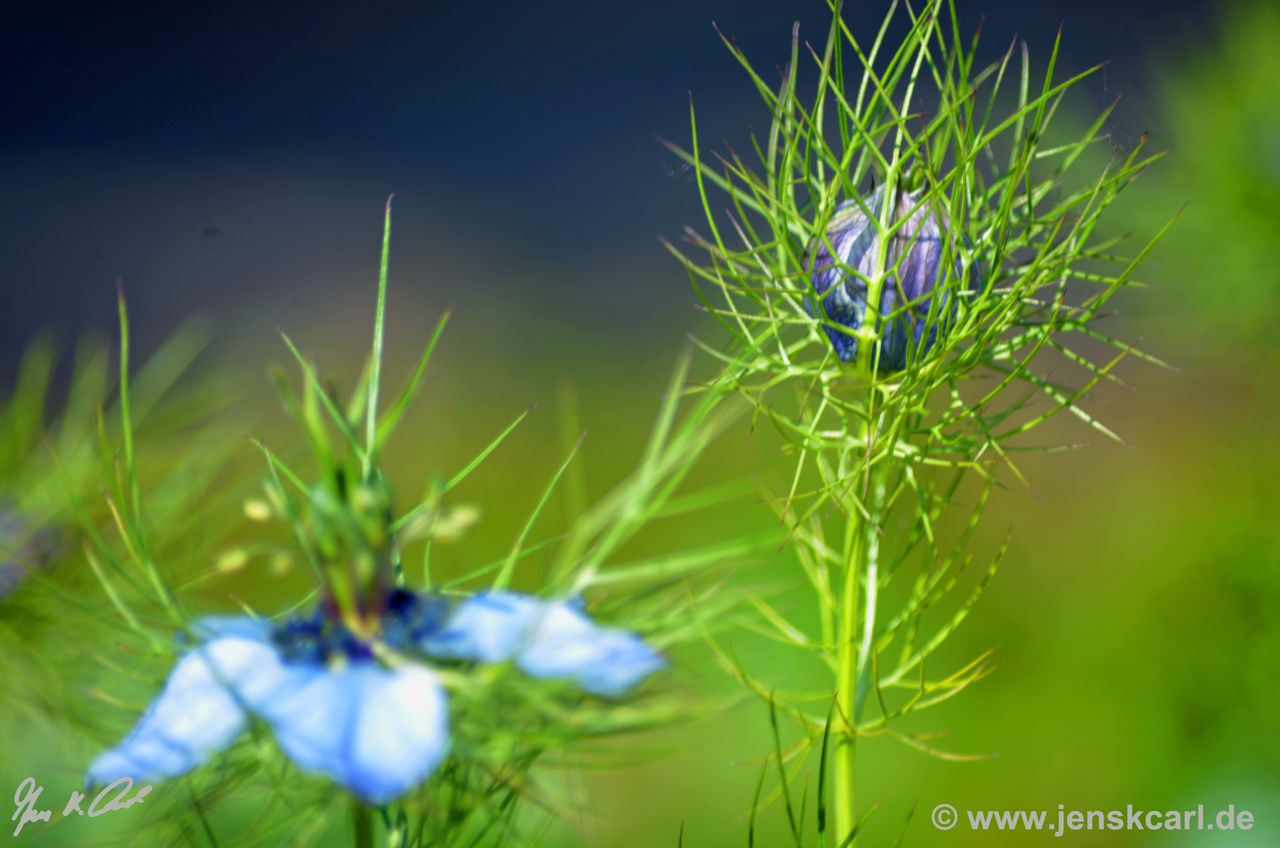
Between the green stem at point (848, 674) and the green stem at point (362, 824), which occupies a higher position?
the green stem at point (848, 674)

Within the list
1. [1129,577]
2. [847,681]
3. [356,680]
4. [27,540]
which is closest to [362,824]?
[356,680]

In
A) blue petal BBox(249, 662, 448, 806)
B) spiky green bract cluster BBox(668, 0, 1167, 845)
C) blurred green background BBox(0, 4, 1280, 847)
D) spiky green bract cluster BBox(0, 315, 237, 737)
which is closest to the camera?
blue petal BBox(249, 662, 448, 806)

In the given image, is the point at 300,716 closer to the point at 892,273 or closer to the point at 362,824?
the point at 362,824

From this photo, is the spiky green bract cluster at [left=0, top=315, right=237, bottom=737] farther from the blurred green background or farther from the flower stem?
the flower stem

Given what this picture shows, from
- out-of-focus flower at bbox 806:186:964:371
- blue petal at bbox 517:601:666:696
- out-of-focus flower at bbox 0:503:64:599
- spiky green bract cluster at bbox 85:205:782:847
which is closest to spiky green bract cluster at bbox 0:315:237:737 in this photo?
out-of-focus flower at bbox 0:503:64:599

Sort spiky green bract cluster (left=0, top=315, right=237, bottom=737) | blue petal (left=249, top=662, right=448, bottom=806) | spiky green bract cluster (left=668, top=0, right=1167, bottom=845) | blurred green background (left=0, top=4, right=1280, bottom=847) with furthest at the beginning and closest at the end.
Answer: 1. blurred green background (left=0, top=4, right=1280, bottom=847)
2. spiky green bract cluster (left=0, top=315, right=237, bottom=737)
3. spiky green bract cluster (left=668, top=0, right=1167, bottom=845)
4. blue petal (left=249, top=662, right=448, bottom=806)

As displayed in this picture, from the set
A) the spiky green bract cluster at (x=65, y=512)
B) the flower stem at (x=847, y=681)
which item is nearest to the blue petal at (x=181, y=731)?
the spiky green bract cluster at (x=65, y=512)

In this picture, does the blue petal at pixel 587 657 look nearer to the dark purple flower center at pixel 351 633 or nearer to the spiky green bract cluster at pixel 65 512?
the dark purple flower center at pixel 351 633

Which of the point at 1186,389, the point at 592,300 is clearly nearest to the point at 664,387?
the point at 592,300
